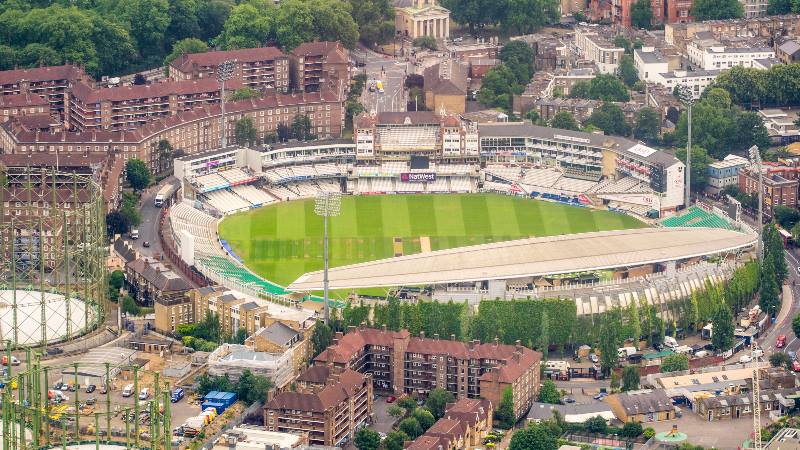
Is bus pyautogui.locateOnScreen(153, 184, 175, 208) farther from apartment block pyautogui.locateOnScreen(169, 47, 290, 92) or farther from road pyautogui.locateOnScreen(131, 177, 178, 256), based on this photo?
apartment block pyautogui.locateOnScreen(169, 47, 290, 92)

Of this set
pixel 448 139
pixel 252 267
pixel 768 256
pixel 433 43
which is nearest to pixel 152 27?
pixel 433 43

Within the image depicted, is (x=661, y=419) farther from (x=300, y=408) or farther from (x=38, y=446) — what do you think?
(x=38, y=446)

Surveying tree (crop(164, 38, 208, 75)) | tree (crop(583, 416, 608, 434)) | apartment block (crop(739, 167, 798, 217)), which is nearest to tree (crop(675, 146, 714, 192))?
apartment block (crop(739, 167, 798, 217))

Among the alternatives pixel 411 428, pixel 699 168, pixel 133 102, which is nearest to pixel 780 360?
pixel 411 428

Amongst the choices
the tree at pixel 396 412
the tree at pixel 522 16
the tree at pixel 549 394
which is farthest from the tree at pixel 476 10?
the tree at pixel 396 412

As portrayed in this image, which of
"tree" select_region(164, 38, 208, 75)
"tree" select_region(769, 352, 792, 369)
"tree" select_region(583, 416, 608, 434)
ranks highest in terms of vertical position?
"tree" select_region(164, 38, 208, 75)

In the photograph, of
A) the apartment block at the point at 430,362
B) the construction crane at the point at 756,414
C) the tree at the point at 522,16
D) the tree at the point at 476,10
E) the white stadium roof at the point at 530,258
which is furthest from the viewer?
the tree at the point at 476,10

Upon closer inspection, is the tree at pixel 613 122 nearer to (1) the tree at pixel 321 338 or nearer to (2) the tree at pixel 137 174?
(2) the tree at pixel 137 174

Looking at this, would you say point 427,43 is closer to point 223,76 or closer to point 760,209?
point 223,76
